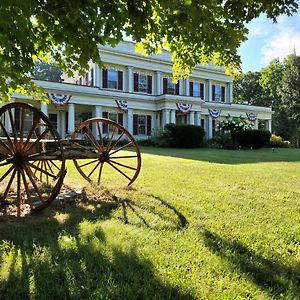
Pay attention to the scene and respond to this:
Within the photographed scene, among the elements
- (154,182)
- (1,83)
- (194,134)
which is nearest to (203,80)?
(194,134)

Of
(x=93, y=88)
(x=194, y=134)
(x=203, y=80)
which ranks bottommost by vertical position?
(x=194, y=134)

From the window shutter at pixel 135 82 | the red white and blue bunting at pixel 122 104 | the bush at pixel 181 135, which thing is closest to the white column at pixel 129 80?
the window shutter at pixel 135 82

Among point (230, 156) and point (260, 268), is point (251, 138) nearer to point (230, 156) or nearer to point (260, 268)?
point (230, 156)

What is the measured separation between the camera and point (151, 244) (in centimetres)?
394

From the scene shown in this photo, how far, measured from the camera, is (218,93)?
4000 centimetres

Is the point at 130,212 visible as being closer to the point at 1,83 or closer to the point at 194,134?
the point at 1,83

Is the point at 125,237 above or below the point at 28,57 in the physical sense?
below

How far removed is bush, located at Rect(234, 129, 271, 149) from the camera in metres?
27.9

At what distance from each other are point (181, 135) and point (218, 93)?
1627 centimetres

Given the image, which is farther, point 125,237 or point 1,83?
point 1,83

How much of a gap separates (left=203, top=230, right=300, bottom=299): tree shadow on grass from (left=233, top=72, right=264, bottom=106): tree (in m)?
57.6

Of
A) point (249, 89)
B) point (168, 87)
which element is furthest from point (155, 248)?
point (249, 89)

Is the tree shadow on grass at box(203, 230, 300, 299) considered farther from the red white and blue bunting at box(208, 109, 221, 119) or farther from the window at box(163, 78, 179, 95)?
the red white and blue bunting at box(208, 109, 221, 119)

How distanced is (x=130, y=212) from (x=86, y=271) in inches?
86.8
